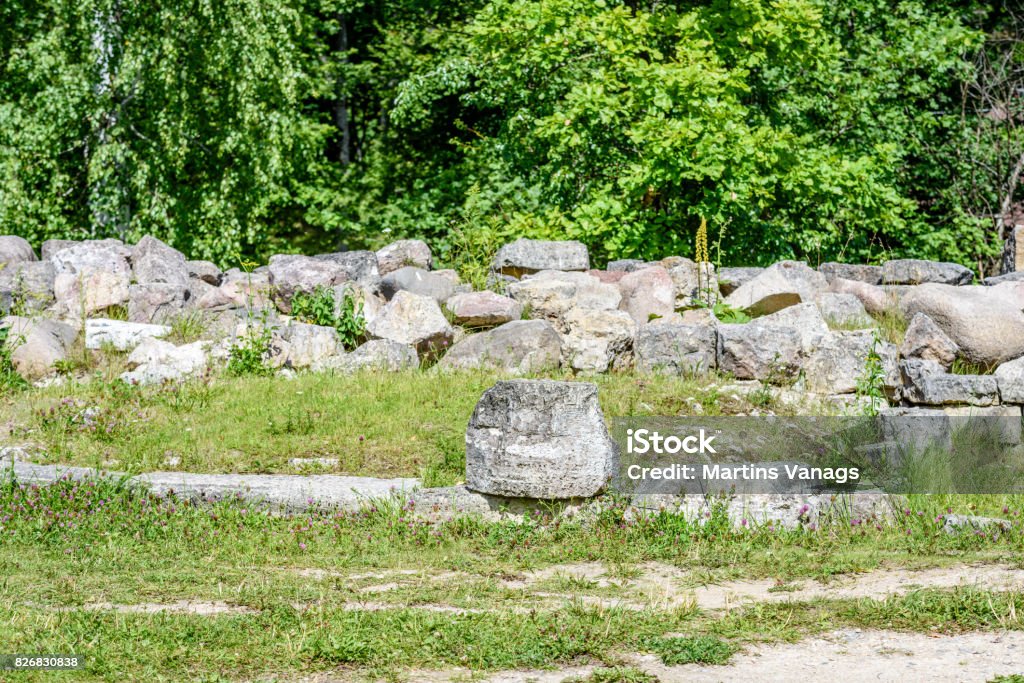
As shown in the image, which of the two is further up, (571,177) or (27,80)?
(27,80)

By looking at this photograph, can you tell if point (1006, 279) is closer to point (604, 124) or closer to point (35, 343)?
point (604, 124)

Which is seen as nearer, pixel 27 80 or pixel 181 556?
pixel 181 556

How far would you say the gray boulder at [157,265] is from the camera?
11781 mm

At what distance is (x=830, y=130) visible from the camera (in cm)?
1698

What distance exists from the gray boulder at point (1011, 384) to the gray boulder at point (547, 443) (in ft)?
14.2

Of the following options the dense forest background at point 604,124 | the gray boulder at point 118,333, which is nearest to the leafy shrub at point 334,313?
the gray boulder at point 118,333

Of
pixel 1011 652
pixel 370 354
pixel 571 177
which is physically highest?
pixel 571 177

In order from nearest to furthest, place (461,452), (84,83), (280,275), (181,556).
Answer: (181,556), (461,452), (280,275), (84,83)

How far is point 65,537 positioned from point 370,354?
→ 387 centimetres

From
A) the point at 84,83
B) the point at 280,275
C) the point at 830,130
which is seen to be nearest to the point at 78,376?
the point at 280,275

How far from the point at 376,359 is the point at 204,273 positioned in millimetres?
3128

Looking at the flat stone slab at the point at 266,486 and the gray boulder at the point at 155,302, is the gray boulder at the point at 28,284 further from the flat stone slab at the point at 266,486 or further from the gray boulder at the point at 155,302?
the flat stone slab at the point at 266,486

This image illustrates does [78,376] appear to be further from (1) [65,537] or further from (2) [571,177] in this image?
(2) [571,177]

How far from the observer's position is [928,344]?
10320 mm
